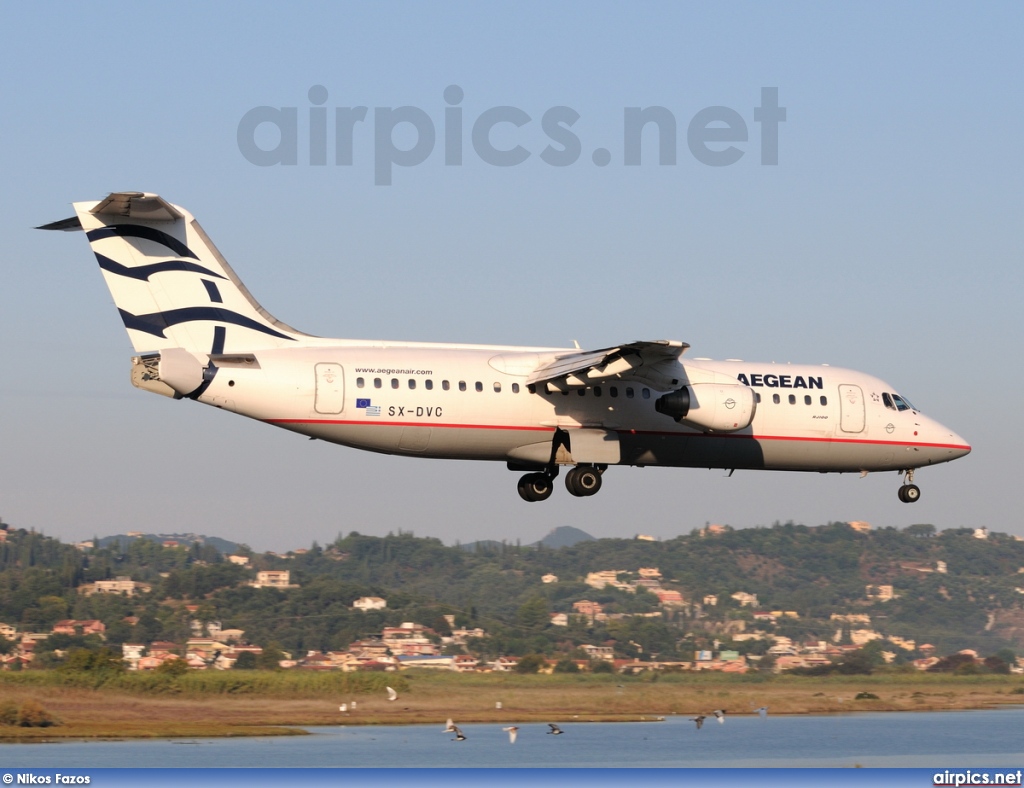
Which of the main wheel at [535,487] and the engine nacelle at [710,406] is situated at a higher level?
the engine nacelle at [710,406]

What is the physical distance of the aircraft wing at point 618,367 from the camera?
28234 millimetres

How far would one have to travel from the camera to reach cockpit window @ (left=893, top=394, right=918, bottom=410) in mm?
33344

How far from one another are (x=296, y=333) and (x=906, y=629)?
228 feet

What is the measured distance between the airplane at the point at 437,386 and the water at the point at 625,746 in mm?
19294

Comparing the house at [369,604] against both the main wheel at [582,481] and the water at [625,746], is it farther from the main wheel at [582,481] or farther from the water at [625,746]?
the main wheel at [582,481]

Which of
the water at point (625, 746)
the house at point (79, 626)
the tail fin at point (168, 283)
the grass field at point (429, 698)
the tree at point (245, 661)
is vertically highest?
the tail fin at point (168, 283)

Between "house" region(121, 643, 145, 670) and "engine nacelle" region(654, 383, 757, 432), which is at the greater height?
"engine nacelle" region(654, 383, 757, 432)

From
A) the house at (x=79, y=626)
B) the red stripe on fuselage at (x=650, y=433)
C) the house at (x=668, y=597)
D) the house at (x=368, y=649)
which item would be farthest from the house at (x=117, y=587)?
the red stripe on fuselage at (x=650, y=433)

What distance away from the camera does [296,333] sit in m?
29.3

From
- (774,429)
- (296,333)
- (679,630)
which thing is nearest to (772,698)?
(679,630)

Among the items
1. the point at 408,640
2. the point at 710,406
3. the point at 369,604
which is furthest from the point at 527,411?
the point at 369,604

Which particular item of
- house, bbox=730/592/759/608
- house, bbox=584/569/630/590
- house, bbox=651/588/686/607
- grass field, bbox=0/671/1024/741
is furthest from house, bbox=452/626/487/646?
house, bbox=730/592/759/608

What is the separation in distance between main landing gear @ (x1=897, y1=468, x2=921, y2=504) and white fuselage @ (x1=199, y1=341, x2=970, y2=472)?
39 cm

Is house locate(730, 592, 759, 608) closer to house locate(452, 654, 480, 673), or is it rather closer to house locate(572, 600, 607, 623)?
house locate(572, 600, 607, 623)
